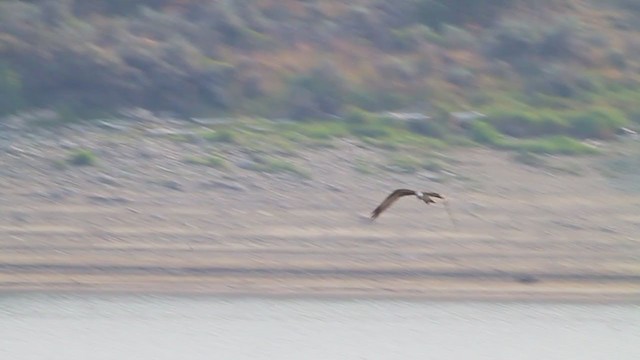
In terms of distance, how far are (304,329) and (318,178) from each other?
2519 mm

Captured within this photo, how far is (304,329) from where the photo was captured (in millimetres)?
6250

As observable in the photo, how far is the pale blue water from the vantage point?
582cm

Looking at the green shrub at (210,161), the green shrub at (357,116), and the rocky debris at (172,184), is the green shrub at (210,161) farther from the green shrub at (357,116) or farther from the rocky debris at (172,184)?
the green shrub at (357,116)

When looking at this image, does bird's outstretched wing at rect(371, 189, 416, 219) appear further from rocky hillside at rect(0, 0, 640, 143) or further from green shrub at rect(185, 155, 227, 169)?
rocky hillside at rect(0, 0, 640, 143)

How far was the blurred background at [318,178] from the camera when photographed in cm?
647

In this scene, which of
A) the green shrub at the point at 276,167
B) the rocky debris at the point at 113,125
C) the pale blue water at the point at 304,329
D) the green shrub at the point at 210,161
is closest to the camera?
the pale blue water at the point at 304,329

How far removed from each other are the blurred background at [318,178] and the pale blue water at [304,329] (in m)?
0.02

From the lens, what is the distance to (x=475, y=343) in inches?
237

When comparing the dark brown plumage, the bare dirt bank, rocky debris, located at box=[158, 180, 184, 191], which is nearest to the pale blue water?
the bare dirt bank

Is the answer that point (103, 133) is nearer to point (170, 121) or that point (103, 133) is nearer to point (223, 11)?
point (170, 121)

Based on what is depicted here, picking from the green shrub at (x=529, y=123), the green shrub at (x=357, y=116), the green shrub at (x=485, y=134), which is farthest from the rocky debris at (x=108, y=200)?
the green shrub at (x=529, y=123)

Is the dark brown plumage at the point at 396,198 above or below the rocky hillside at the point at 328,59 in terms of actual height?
below

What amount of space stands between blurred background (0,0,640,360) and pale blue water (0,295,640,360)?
20mm

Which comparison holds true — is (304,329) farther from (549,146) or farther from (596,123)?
(596,123)
